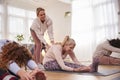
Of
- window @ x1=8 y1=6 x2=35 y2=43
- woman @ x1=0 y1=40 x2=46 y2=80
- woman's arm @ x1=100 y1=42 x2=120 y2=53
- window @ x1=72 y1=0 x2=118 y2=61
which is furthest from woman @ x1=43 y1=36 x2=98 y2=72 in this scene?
window @ x1=8 y1=6 x2=35 y2=43

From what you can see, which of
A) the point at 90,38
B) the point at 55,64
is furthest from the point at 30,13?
the point at 55,64

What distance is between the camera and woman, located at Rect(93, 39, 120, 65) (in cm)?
422

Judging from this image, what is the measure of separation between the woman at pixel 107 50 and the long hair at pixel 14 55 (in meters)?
2.79

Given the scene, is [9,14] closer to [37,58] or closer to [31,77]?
[37,58]

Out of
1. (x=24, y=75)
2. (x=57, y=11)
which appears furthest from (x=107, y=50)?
(x=57, y=11)

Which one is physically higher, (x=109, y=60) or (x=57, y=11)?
(x=57, y=11)

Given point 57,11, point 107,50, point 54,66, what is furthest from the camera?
point 57,11

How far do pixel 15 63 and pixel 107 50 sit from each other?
10.4 feet

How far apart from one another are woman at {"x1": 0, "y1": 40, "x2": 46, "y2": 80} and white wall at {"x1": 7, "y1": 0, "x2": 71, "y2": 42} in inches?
298

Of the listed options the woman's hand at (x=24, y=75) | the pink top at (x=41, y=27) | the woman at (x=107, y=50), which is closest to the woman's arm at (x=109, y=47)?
the woman at (x=107, y=50)

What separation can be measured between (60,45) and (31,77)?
1693 millimetres

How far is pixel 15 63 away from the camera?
1491mm

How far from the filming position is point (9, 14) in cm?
845

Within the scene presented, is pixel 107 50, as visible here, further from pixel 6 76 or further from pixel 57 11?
pixel 57 11
